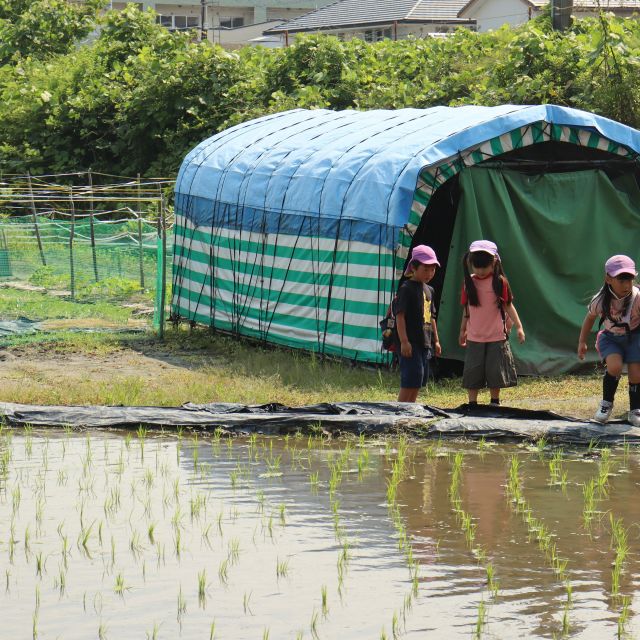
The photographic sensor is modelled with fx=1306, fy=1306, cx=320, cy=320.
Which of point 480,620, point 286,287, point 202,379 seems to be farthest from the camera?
point 286,287

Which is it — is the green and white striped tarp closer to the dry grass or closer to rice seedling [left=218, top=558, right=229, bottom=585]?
the dry grass

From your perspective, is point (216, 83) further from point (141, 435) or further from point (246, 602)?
point (246, 602)

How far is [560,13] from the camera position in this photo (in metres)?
21.7

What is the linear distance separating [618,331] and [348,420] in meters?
2.07

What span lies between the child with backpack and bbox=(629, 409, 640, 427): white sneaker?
1.03 metres

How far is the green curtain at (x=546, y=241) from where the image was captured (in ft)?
39.8

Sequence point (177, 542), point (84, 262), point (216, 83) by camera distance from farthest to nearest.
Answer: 1. point (216, 83)
2. point (84, 262)
3. point (177, 542)

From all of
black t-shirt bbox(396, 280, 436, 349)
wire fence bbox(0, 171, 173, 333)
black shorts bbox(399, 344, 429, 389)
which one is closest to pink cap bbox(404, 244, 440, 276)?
black t-shirt bbox(396, 280, 436, 349)

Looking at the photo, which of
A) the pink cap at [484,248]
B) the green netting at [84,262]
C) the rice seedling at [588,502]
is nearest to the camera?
the rice seedling at [588,502]

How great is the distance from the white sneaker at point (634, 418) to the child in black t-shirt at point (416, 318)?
1587 mm

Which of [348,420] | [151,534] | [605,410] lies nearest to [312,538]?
[151,534]

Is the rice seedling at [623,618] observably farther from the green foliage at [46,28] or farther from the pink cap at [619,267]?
the green foliage at [46,28]

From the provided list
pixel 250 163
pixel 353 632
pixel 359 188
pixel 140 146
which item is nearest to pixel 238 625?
pixel 353 632

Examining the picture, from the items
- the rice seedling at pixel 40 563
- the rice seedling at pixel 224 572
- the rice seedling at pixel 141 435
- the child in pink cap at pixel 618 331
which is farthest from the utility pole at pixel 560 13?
the rice seedling at pixel 40 563
